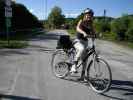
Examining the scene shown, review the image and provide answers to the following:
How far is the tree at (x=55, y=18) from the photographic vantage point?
111m

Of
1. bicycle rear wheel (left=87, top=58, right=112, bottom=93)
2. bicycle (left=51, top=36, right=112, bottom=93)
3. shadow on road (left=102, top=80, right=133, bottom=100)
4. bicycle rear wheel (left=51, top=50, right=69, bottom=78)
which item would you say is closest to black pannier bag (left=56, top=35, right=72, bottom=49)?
bicycle (left=51, top=36, right=112, bottom=93)

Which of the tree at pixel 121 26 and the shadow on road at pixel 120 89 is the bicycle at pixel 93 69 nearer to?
the shadow on road at pixel 120 89

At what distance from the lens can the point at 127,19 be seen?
34156 mm

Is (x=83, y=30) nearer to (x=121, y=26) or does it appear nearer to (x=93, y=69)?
(x=93, y=69)

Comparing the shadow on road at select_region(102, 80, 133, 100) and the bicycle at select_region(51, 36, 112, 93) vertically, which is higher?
the bicycle at select_region(51, 36, 112, 93)

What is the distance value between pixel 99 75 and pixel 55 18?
105010 mm

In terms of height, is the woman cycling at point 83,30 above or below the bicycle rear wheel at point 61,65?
above

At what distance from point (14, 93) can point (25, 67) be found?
11.7ft

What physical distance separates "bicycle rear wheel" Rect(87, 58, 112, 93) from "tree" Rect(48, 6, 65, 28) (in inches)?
4096

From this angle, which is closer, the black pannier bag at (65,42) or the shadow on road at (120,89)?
the shadow on road at (120,89)

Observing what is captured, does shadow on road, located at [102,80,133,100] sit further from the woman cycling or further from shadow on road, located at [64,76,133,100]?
the woman cycling

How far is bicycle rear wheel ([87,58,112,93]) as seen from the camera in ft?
20.9

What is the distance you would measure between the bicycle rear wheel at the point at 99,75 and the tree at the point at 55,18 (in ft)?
341

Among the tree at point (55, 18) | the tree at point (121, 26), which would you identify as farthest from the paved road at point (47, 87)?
the tree at point (55, 18)
